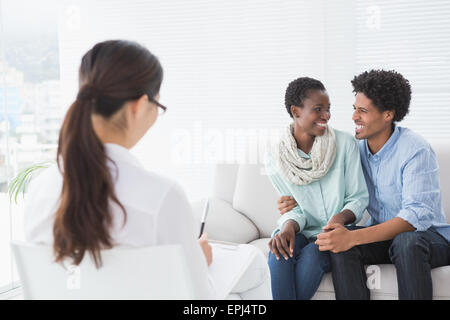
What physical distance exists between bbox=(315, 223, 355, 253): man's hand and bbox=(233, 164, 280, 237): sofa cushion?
0.61 metres

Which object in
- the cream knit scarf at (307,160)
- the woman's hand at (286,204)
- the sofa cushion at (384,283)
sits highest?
the cream knit scarf at (307,160)

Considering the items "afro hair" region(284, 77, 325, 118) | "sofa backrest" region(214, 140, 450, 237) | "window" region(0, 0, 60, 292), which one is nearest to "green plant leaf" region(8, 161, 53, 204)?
"window" region(0, 0, 60, 292)

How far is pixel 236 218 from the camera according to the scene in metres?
2.23

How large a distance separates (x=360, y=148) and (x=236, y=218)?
0.69 metres

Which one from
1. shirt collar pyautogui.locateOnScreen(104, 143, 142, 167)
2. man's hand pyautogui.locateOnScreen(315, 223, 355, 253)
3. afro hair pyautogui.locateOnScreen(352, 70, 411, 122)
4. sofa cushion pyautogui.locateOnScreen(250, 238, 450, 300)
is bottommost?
sofa cushion pyautogui.locateOnScreen(250, 238, 450, 300)

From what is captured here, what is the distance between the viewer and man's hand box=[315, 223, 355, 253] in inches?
64.0

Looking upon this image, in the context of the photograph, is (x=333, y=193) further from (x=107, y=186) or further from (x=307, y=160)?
(x=107, y=186)

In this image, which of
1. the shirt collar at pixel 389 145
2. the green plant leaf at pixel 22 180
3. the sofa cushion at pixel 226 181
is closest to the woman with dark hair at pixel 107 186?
the shirt collar at pixel 389 145

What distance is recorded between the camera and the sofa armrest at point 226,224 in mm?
2162

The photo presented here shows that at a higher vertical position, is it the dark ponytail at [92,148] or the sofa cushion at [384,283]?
the dark ponytail at [92,148]

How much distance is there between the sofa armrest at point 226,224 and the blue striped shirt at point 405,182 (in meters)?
0.60

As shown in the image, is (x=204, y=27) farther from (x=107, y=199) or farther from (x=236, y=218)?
(x=107, y=199)

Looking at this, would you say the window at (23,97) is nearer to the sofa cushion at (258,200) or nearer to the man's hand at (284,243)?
the sofa cushion at (258,200)

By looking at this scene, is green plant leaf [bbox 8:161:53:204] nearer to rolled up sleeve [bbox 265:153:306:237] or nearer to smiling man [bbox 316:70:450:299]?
rolled up sleeve [bbox 265:153:306:237]
